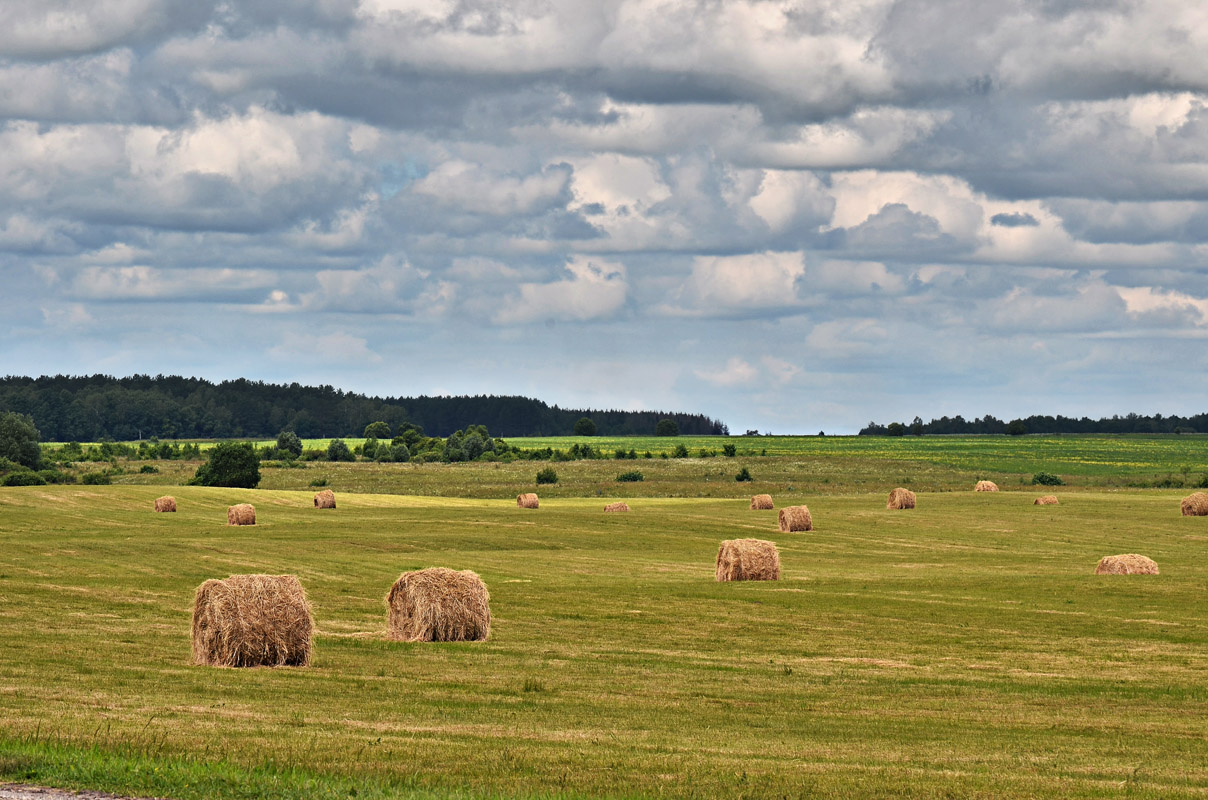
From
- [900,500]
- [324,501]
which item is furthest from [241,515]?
[900,500]

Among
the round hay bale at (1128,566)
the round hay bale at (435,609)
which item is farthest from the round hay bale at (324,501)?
the round hay bale at (435,609)

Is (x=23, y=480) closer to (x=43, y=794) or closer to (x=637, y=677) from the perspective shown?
(x=637, y=677)

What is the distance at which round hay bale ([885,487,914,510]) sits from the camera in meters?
90.6

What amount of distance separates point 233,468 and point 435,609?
287 feet

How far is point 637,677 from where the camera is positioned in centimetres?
2673

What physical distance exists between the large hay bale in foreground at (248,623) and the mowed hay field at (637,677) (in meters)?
0.74

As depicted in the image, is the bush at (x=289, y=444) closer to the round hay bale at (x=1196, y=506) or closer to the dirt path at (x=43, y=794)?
the round hay bale at (x=1196, y=506)

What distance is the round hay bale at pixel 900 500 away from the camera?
297 ft

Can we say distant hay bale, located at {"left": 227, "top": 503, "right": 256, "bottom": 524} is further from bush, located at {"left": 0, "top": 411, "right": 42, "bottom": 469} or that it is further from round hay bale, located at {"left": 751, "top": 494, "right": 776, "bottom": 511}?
bush, located at {"left": 0, "top": 411, "right": 42, "bottom": 469}

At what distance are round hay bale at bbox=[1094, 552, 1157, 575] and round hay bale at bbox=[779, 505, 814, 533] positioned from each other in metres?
25.0

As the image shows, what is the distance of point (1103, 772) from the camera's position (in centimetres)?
1717

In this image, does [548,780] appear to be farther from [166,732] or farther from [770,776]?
[166,732]

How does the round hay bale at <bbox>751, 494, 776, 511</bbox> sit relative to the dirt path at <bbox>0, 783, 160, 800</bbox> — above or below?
above

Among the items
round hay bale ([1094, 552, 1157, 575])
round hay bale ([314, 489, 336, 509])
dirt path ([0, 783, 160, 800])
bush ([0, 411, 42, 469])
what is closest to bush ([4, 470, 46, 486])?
bush ([0, 411, 42, 469])
